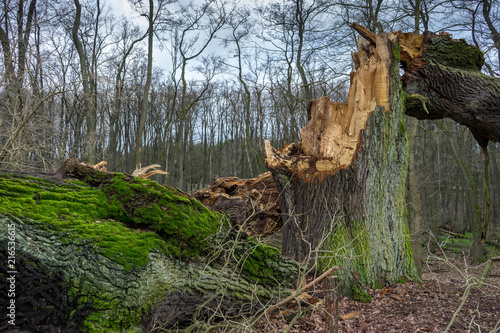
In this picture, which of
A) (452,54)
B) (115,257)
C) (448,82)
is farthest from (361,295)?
(452,54)

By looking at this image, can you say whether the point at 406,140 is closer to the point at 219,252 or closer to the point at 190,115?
the point at 219,252

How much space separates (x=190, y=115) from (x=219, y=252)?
24878 millimetres

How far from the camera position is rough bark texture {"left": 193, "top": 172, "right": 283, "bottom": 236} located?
496 centimetres

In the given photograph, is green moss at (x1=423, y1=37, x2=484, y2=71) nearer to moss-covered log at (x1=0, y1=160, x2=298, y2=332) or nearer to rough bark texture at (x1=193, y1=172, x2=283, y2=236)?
rough bark texture at (x1=193, y1=172, x2=283, y2=236)

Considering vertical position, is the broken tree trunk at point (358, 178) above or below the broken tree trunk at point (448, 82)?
below

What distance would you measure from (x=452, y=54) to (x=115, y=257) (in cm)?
508

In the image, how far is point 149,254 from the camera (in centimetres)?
248

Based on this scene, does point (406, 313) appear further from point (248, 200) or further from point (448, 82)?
point (448, 82)

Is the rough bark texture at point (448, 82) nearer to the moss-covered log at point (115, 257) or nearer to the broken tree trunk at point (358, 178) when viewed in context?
the broken tree trunk at point (358, 178)

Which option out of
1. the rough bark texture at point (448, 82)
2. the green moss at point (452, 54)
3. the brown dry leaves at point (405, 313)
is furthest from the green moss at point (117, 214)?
the green moss at point (452, 54)

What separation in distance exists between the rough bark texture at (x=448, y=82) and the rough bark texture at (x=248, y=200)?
2.51 m

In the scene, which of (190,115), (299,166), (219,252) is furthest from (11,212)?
(190,115)

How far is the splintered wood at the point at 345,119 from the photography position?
3.93 meters

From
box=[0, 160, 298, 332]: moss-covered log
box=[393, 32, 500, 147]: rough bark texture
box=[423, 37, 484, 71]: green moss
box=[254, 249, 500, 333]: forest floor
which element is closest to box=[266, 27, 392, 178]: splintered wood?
box=[393, 32, 500, 147]: rough bark texture
